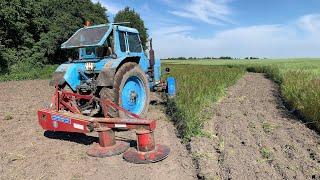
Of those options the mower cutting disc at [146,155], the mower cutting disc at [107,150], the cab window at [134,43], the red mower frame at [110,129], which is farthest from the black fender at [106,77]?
the cab window at [134,43]

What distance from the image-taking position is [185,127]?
6391 millimetres

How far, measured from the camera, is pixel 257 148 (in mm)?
5312

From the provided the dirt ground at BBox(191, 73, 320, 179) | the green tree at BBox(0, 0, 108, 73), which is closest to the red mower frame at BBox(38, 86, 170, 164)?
the dirt ground at BBox(191, 73, 320, 179)

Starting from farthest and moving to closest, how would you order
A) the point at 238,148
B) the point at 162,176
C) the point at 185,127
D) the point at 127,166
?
the point at 185,127 → the point at 238,148 → the point at 127,166 → the point at 162,176

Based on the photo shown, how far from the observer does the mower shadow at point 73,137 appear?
616 centimetres

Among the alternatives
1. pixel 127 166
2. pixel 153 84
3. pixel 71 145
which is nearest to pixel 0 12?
pixel 153 84

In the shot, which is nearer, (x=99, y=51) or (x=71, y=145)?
(x=71, y=145)

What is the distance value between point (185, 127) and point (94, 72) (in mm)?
1986

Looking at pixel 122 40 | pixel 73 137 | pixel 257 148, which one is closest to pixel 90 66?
pixel 122 40

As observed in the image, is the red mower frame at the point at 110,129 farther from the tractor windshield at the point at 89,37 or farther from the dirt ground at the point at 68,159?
the tractor windshield at the point at 89,37

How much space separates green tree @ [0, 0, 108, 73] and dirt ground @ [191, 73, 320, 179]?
18.3m

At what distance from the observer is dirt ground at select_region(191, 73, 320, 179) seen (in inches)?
172

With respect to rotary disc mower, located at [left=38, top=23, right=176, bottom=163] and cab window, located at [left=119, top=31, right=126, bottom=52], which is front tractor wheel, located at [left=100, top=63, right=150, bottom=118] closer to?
rotary disc mower, located at [left=38, top=23, right=176, bottom=163]

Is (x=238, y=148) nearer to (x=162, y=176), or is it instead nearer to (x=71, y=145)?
(x=162, y=176)
